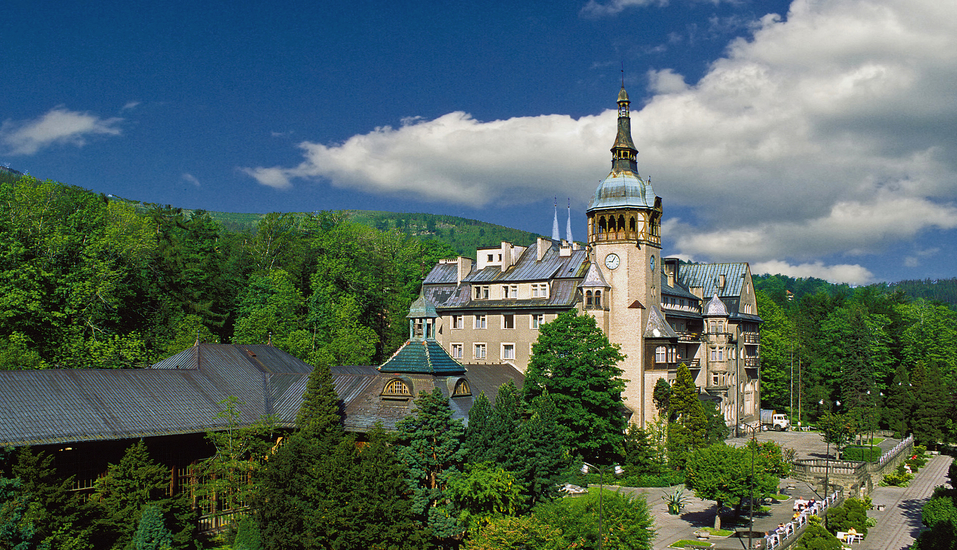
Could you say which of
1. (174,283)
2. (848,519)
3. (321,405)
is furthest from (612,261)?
(174,283)

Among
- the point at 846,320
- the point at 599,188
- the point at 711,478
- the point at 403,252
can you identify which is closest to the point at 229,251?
the point at 403,252

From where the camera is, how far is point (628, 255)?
207 feet

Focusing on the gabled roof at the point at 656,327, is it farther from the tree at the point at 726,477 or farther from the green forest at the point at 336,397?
the tree at the point at 726,477

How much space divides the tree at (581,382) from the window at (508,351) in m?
15.1

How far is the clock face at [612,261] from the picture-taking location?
2491 inches

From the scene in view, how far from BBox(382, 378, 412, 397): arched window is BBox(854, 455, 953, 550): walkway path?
91.6 feet

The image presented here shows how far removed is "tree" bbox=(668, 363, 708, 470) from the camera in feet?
184

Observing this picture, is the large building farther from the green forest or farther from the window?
the green forest

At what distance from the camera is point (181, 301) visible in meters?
70.1

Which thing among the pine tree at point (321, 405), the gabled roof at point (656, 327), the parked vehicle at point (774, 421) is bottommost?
the parked vehicle at point (774, 421)

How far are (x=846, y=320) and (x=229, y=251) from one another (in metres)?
80.9

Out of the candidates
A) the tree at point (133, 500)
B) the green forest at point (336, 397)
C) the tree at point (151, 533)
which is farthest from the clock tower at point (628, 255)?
the tree at point (151, 533)

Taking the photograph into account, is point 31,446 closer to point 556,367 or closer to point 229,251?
point 556,367

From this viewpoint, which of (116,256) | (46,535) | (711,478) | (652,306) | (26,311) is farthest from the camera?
(652,306)
